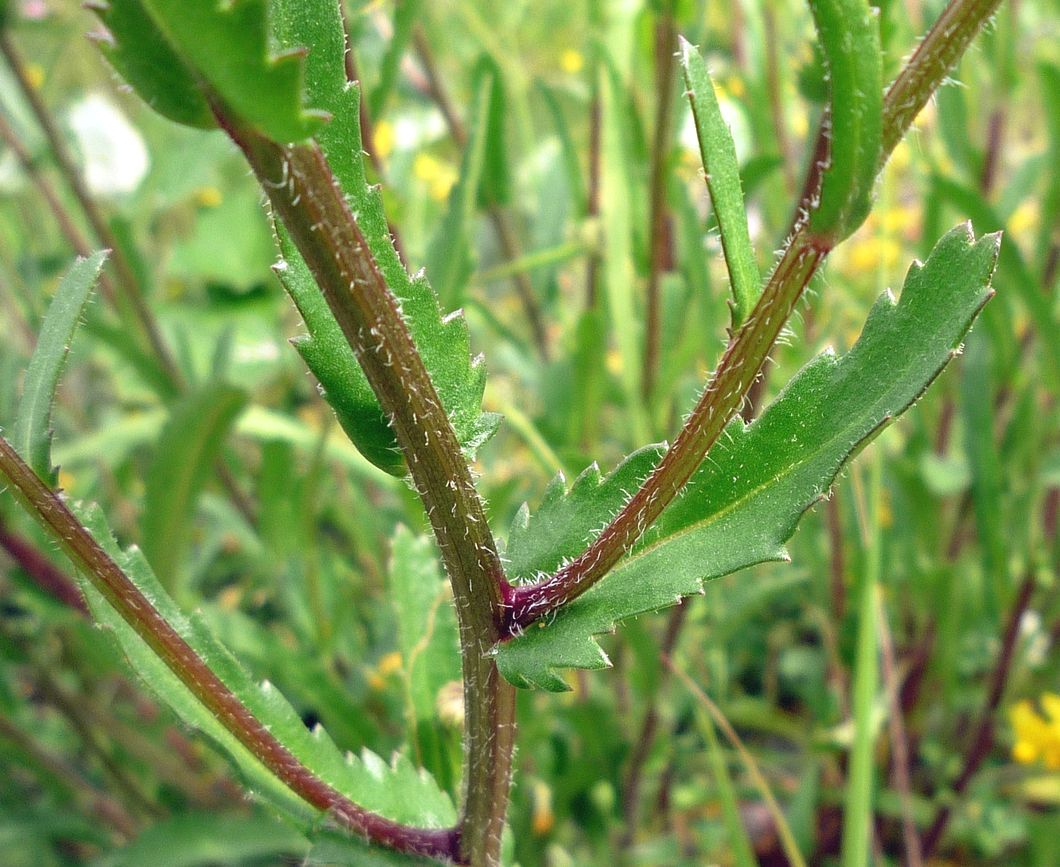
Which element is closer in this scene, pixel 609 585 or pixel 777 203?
pixel 609 585

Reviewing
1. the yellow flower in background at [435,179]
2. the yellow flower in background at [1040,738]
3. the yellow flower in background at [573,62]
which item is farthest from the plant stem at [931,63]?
the yellow flower in background at [573,62]

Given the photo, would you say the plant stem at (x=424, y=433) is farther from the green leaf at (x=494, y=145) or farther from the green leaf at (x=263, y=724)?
the green leaf at (x=494, y=145)

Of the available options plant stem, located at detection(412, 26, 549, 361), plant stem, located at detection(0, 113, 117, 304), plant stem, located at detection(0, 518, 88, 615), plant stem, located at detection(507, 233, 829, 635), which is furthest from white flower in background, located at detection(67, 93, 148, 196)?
plant stem, located at detection(507, 233, 829, 635)

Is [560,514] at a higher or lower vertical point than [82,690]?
higher

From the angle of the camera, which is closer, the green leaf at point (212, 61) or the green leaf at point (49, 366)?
the green leaf at point (212, 61)

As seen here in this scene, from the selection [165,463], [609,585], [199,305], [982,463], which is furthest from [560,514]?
[199,305]

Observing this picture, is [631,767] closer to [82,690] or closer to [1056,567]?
[1056,567]

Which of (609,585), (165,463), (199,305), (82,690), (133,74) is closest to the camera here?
(133,74)
